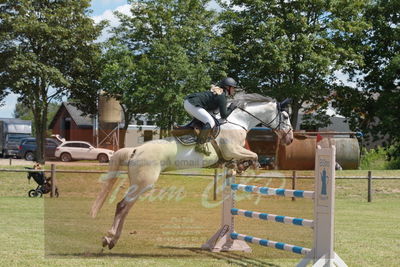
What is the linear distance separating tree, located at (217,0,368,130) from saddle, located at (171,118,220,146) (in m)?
25.0

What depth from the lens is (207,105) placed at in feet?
26.2

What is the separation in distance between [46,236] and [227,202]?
276 centimetres

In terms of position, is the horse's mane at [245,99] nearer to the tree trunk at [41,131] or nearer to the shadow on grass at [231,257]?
the shadow on grass at [231,257]

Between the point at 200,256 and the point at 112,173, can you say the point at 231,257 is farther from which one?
the point at 112,173

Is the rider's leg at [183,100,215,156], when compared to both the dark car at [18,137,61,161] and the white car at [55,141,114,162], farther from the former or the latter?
the dark car at [18,137,61,161]

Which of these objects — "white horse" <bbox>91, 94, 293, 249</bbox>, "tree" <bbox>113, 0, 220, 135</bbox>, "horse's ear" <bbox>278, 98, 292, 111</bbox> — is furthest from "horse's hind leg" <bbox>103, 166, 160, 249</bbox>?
"tree" <bbox>113, 0, 220, 135</bbox>

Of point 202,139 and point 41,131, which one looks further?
point 41,131

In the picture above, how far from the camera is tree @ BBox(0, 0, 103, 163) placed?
3128 centimetres

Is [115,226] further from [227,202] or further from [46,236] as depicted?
[46,236]

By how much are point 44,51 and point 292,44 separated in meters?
12.7

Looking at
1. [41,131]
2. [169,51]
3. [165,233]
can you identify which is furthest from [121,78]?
[165,233]

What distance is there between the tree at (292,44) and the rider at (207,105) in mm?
24828

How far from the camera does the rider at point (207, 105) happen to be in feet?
25.6

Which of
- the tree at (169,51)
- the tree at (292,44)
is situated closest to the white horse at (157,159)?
the tree at (169,51)
